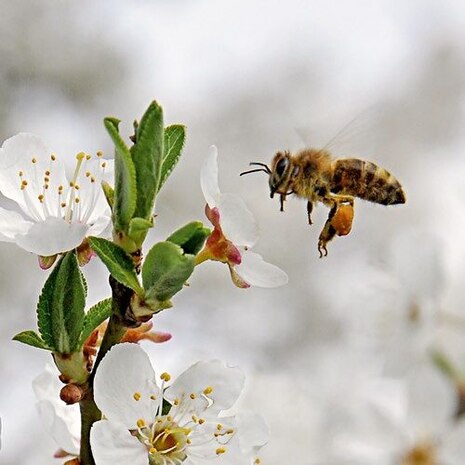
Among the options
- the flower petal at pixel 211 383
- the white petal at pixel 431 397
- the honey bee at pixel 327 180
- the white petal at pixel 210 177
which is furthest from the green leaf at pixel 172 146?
the white petal at pixel 431 397

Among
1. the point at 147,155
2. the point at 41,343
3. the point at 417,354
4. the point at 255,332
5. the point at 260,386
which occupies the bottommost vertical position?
the point at 255,332

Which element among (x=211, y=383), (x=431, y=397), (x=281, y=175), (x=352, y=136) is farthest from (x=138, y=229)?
(x=431, y=397)

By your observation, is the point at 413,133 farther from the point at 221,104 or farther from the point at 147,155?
the point at 147,155

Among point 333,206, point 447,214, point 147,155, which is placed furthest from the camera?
point 447,214

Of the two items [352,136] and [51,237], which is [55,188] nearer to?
[51,237]

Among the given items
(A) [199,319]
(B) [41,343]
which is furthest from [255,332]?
(B) [41,343]

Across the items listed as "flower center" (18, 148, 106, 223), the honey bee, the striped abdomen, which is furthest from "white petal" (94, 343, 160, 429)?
the striped abdomen
